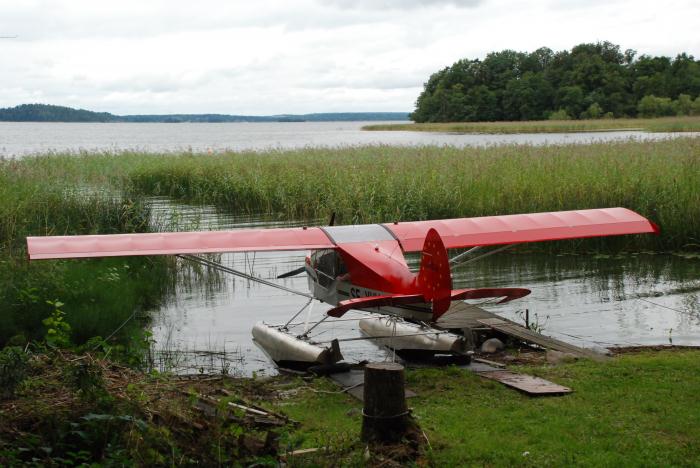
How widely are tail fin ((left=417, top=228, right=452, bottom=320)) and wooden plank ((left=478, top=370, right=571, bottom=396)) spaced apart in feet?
2.59

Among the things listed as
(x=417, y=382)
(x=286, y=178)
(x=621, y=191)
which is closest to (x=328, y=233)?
(x=417, y=382)

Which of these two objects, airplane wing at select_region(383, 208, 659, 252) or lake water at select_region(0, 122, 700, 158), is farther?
lake water at select_region(0, 122, 700, 158)

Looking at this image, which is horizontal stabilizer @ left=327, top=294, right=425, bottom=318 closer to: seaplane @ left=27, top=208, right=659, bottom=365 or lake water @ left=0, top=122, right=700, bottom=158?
seaplane @ left=27, top=208, right=659, bottom=365

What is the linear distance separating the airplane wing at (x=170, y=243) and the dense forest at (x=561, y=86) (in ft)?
200

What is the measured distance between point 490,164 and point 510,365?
38.8 ft

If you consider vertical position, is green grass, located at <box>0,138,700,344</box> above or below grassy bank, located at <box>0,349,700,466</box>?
above

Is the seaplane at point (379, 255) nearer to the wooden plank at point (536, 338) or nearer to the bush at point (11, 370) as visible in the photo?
the wooden plank at point (536, 338)

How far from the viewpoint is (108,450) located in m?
4.19

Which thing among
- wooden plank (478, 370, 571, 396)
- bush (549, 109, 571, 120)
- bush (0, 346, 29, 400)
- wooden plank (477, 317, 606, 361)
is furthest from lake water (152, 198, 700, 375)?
bush (549, 109, 571, 120)

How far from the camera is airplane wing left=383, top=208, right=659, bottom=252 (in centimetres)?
903

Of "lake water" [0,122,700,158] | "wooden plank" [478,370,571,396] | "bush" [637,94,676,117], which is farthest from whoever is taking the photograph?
"bush" [637,94,676,117]

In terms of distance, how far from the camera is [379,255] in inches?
323

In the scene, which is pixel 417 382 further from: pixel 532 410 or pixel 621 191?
pixel 621 191

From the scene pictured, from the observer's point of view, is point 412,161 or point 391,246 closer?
point 391,246
